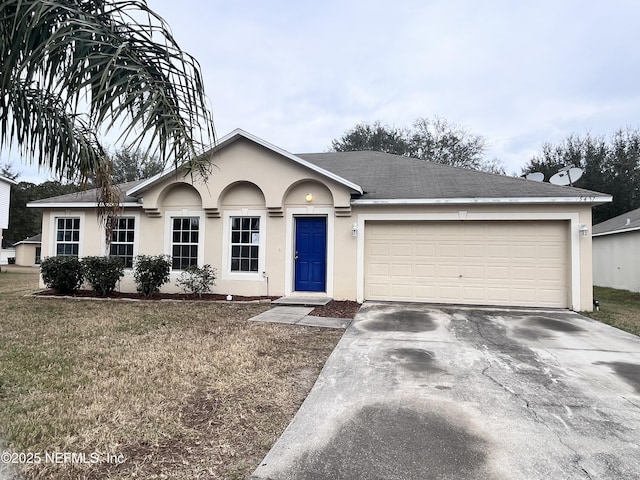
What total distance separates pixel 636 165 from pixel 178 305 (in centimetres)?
3260

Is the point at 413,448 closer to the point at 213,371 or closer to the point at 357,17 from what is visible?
the point at 213,371

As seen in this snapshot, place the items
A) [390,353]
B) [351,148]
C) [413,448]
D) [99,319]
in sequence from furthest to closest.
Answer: [351,148], [99,319], [390,353], [413,448]

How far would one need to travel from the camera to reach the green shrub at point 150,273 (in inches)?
399

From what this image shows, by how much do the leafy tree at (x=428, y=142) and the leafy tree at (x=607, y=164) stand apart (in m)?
4.96

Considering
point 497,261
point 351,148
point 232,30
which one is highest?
point 351,148

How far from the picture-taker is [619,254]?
54.3 feet

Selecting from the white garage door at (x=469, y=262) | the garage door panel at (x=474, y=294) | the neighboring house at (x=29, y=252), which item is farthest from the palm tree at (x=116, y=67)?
the neighboring house at (x=29, y=252)

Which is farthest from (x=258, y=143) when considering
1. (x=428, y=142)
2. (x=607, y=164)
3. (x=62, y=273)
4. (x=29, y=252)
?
(x=29, y=252)

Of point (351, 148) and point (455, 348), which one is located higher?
point (351, 148)

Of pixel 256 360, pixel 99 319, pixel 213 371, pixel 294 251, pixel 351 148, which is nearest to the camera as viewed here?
pixel 213 371

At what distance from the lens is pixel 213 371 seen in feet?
14.3

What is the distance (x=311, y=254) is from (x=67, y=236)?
8.03 meters

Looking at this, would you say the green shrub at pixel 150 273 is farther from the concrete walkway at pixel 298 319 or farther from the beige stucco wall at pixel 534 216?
the beige stucco wall at pixel 534 216

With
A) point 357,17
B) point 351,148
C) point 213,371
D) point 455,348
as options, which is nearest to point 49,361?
point 213,371
